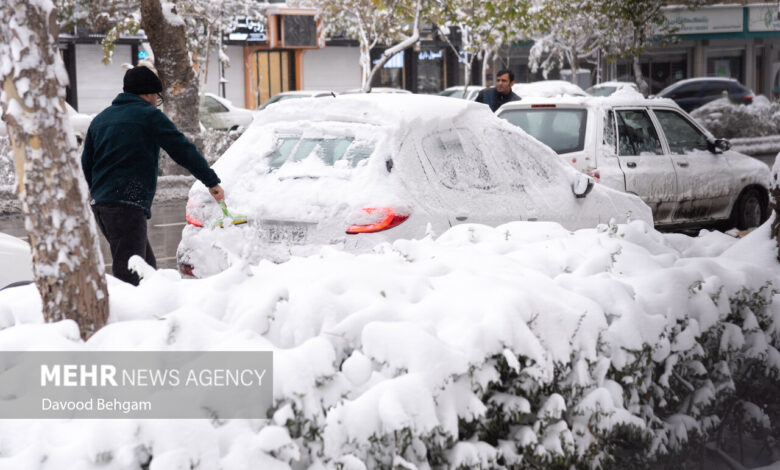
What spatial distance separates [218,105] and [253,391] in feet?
85.0

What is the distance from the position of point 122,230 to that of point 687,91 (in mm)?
28778

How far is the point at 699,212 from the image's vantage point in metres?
10.7

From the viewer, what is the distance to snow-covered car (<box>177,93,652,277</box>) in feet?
20.2

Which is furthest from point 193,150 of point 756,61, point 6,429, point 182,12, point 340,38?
point 756,61

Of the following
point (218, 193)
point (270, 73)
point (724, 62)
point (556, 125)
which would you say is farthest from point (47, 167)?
point (724, 62)

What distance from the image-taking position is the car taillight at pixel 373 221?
6.07 metres

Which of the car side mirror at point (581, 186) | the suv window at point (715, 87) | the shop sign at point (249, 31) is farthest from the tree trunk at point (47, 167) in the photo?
the shop sign at point (249, 31)

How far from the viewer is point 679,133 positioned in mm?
10781

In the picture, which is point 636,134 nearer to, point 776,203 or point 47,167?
point 776,203

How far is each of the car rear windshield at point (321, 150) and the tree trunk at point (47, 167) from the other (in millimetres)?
Result: 2945

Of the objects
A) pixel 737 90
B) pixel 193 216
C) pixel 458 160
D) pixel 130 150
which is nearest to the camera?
pixel 130 150

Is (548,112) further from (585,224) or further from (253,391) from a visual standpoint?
(253,391)

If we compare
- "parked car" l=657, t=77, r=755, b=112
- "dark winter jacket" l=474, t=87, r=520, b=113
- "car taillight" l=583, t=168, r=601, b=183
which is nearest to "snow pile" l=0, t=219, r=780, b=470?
"car taillight" l=583, t=168, r=601, b=183

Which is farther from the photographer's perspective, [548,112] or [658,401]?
[548,112]
